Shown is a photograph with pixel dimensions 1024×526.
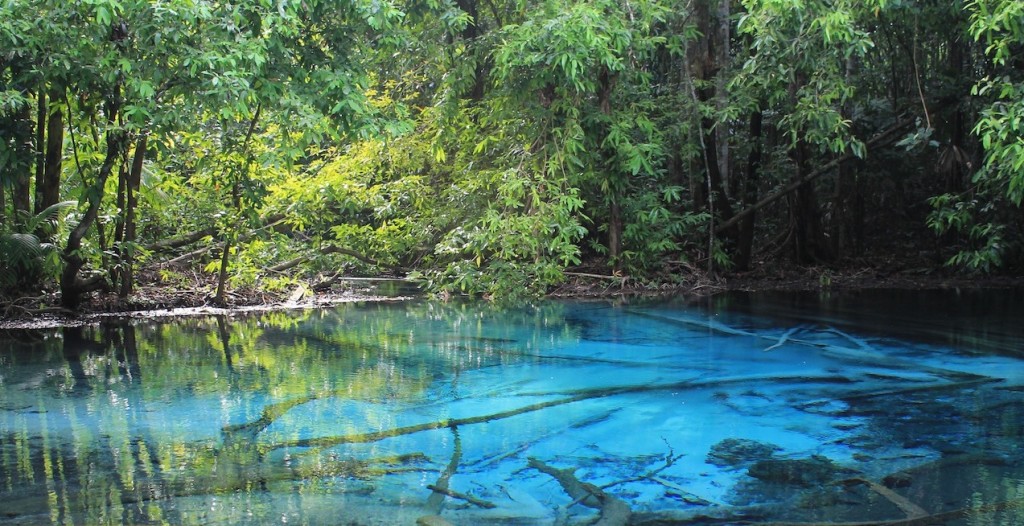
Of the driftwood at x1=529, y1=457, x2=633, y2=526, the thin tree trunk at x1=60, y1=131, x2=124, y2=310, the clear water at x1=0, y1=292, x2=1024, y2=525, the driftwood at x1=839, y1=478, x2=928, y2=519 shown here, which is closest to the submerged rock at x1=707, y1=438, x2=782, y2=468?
the clear water at x1=0, y1=292, x2=1024, y2=525

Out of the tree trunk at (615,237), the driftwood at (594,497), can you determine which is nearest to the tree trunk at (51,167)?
the tree trunk at (615,237)

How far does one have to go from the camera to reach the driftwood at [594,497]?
2.85 m

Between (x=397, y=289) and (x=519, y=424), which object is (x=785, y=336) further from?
(x=397, y=289)

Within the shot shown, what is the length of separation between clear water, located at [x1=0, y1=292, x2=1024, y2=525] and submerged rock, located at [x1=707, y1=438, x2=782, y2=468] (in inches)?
0.6

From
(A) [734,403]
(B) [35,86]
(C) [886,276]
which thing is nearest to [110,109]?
(B) [35,86]

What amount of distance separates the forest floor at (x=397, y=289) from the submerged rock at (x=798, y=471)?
6654mm

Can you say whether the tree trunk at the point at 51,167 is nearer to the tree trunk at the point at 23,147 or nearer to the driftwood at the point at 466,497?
the tree trunk at the point at 23,147

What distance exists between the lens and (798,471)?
3.35 m

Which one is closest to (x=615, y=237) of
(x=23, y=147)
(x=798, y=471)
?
(x=23, y=147)

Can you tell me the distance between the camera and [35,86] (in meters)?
6.50

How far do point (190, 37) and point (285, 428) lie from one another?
11.1ft

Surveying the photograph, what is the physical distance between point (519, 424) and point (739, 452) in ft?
3.43

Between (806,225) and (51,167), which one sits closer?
(51,167)

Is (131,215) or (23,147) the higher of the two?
(23,147)
